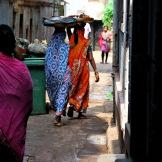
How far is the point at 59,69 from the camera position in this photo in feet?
32.1

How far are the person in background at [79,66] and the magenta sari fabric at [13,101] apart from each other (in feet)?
16.8

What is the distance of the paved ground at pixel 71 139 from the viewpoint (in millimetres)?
7570

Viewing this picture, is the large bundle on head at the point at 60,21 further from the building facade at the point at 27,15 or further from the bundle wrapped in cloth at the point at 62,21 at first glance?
the building facade at the point at 27,15

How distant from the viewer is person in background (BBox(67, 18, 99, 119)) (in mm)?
9930

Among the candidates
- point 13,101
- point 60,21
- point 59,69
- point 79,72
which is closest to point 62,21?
point 60,21

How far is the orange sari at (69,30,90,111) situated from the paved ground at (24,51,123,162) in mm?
374

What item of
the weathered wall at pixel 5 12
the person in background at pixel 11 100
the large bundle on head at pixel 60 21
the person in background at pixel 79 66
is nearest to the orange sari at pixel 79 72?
the person in background at pixel 79 66

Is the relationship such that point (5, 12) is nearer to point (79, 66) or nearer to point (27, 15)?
point (27, 15)

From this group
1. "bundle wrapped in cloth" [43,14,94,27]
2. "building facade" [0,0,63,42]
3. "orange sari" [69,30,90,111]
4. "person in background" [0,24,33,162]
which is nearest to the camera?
"person in background" [0,24,33,162]

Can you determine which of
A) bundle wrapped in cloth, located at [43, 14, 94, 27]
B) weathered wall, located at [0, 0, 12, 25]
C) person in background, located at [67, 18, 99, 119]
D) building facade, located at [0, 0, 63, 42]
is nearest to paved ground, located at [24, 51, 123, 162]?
person in background, located at [67, 18, 99, 119]

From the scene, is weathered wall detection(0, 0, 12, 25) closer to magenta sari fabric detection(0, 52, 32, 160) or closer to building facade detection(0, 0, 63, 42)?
building facade detection(0, 0, 63, 42)

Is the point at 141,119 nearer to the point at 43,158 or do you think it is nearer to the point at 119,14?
the point at 43,158

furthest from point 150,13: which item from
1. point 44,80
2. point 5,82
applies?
point 44,80

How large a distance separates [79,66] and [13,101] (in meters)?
5.30
